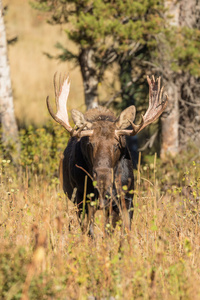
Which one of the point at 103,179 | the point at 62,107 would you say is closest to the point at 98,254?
the point at 103,179

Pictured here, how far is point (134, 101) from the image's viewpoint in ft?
40.9

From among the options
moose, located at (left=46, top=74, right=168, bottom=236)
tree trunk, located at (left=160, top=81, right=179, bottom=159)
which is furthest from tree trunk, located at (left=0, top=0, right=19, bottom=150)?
moose, located at (left=46, top=74, right=168, bottom=236)

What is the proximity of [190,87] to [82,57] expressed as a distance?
8.70ft

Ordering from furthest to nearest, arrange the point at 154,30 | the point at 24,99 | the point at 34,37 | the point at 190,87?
the point at 34,37
the point at 24,99
the point at 190,87
the point at 154,30

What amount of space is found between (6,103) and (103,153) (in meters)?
5.46

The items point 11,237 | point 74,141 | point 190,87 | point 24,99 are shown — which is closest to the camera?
point 11,237

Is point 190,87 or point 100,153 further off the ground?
point 190,87

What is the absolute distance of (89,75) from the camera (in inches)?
457

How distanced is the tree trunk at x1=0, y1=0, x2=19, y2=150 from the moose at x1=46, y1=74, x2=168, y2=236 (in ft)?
12.3

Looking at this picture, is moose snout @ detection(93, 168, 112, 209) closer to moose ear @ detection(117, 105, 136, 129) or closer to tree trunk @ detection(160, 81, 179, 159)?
moose ear @ detection(117, 105, 136, 129)

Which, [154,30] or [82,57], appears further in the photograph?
[82,57]

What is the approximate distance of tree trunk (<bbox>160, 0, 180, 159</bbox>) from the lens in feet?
35.8

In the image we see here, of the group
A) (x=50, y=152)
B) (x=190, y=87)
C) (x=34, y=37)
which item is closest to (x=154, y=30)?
(x=190, y=87)

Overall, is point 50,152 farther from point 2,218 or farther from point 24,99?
point 24,99
